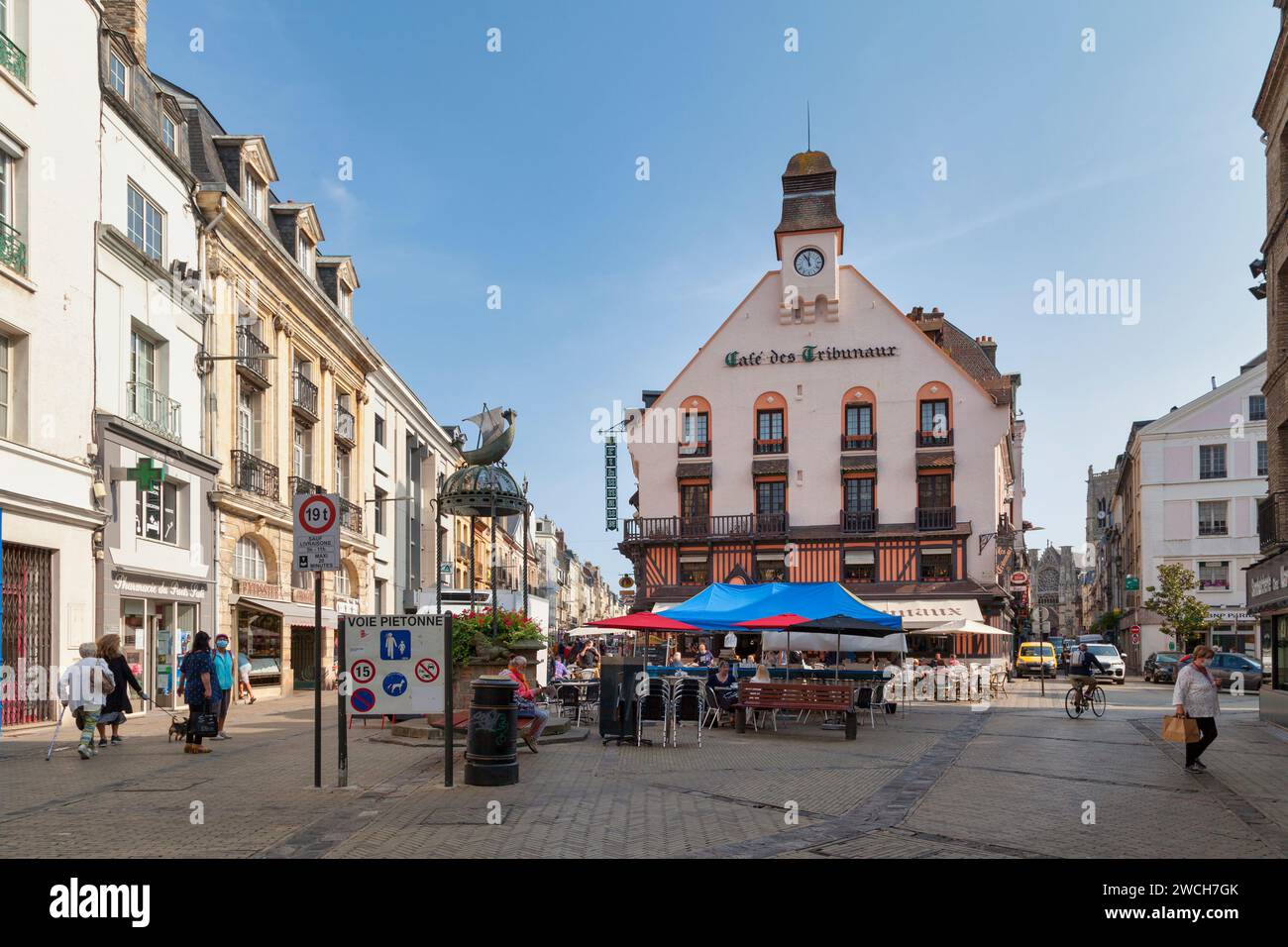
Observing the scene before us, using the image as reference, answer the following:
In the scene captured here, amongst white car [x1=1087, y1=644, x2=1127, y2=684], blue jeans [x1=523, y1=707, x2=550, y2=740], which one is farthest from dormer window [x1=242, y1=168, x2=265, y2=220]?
white car [x1=1087, y1=644, x2=1127, y2=684]

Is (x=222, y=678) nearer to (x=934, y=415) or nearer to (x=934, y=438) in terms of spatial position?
(x=934, y=438)

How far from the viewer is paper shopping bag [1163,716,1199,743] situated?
1282 cm

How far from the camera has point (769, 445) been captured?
44938 millimetres

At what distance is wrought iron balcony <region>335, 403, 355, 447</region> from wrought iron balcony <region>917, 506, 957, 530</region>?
69.6 feet

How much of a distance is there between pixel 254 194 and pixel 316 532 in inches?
913

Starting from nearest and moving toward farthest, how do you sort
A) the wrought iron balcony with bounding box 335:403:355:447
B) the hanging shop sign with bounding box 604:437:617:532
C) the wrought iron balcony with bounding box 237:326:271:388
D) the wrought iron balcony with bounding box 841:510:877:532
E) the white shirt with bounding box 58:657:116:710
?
the white shirt with bounding box 58:657:116:710 < the wrought iron balcony with bounding box 237:326:271:388 < the wrought iron balcony with bounding box 335:403:355:447 < the wrought iron balcony with bounding box 841:510:877:532 < the hanging shop sign with bounding box 604:437:617:532

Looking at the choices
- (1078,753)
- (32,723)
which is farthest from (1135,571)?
(32,723)

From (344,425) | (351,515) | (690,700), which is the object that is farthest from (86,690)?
(344,425)

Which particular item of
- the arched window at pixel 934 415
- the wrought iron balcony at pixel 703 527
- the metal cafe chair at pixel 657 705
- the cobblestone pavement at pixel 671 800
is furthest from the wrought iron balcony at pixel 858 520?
the metal cafe chair at pixel 657 705

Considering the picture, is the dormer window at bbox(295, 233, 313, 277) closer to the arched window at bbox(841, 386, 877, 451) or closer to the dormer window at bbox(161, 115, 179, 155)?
the dormer window at bbox(161, 115, 179, 155)

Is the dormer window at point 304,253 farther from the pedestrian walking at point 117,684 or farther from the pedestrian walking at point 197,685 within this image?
the pedestrian walking at point 197,685

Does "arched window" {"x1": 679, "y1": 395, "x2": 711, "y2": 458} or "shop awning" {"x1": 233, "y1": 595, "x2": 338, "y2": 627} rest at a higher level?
"arched window" {"x1": 679, "y1": 395, "x2": 711, "y2": 458}

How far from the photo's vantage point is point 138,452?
867 inches
